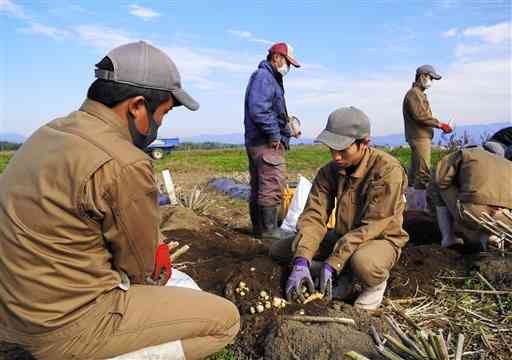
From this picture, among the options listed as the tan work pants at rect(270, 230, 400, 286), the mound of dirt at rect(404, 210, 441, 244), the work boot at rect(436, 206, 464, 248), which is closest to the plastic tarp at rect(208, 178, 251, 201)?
the mound of dirt at rect(404, 210, 441, 244)

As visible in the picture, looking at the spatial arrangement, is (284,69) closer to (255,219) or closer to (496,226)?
(255,219)

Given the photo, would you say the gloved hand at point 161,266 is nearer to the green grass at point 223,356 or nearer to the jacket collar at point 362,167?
the green grass at point 223,356

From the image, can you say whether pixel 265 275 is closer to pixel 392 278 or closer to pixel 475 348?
pixel 392 278

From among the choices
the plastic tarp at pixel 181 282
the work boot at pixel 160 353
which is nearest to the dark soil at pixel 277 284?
the plastic tarp at pixel 181 282

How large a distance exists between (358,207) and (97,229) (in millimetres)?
1929

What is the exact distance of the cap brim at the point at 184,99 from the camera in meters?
2.05

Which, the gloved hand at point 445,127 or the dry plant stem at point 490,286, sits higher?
the gloved hand at point 445,127

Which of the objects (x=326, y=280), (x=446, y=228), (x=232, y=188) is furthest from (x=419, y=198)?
(x=326, y=280)

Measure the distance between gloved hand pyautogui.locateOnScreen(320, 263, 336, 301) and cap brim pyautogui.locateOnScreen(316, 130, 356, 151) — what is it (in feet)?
2.47

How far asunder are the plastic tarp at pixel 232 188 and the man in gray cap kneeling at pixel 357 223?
14.7 feet

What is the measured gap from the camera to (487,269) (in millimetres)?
3277

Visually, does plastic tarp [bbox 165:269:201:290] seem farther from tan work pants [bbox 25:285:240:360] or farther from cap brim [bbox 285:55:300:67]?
cap brim [bbox 285:55:300:67]

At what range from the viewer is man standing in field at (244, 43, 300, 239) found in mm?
→ 4758

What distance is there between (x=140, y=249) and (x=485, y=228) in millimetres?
2910
